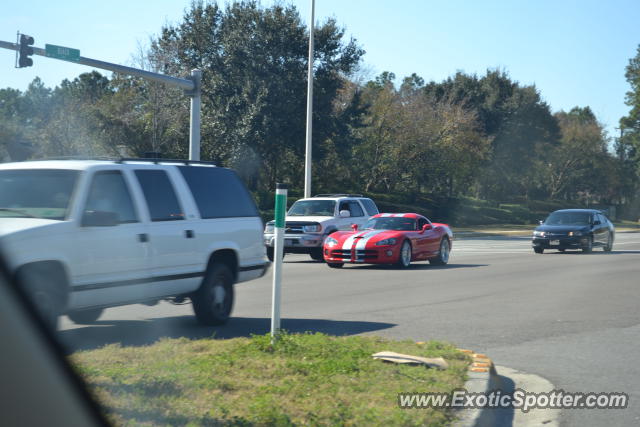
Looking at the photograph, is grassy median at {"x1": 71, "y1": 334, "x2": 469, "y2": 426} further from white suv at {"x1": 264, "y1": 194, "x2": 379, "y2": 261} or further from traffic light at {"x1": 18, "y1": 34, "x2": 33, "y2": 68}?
traffic light at {"x1": 18, "y1": 34, "x2": 33, "y2": 68}

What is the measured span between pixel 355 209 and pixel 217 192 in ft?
43.4

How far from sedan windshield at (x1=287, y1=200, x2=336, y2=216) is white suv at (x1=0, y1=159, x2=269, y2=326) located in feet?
38.5

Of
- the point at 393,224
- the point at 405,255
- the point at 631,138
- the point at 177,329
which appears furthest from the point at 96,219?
the point at 631,138

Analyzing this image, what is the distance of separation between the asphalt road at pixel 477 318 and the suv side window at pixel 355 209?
463 cm

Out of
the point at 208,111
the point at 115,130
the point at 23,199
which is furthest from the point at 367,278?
the point at 115,130

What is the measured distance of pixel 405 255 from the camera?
19469mm

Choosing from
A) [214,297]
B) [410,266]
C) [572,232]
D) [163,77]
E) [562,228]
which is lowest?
[410,266]

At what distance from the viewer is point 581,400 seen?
656 centimetres

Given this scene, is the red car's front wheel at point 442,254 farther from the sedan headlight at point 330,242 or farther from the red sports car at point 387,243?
the sedan headlight at point 330,242

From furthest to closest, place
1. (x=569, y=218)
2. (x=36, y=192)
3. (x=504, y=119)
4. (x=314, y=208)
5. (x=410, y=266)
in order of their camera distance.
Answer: (x=504, y=119)
(x=569, y=218)
(x=314, y=208)
(x=410, y=266)
(x=36, y=192)

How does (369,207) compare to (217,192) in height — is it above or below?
below

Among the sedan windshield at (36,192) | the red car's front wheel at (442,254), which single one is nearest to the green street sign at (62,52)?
the red car's front wheel at (442,254)

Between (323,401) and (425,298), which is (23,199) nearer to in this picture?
(323,401)

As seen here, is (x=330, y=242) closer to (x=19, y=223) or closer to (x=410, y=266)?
(x=410, y=266)
